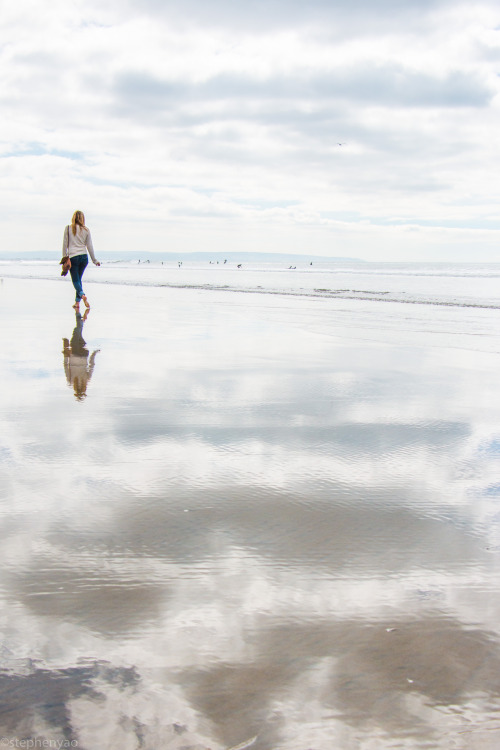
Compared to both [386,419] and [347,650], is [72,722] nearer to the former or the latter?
[347,650]

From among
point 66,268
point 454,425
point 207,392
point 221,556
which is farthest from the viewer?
point 66,268

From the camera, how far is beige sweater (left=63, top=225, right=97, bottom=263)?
1399 centimetres

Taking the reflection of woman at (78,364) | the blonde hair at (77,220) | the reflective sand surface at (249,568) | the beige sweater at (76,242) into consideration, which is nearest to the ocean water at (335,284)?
the beige sweater at (76,242)

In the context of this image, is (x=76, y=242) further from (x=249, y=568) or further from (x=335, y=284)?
(x=335, y=284)

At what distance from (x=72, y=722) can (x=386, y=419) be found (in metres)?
3.91

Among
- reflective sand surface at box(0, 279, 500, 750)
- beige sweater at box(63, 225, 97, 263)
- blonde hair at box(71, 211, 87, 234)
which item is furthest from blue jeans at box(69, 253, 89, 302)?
reflective sand surface at box(0, 279, 500, 750)

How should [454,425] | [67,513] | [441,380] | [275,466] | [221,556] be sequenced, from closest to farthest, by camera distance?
[221,556]
[67,513]
[275,466]
[454,425]
[441,380]

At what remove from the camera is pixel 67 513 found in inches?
125

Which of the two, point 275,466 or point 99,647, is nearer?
point 99,647

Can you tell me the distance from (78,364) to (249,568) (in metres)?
5.50

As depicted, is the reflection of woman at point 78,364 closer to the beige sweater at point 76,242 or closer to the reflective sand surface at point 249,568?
the reflective sand surface at point 249,568

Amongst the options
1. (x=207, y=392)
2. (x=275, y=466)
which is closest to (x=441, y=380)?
(x=207, y=392)

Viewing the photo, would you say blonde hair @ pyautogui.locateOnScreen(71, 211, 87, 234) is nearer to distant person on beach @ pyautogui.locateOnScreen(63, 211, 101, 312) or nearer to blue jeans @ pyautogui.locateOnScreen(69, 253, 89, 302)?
distant person on beach @ pyautogui.locateOnScreen(63, 211, 101, 312)

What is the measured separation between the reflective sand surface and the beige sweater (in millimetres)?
8135
